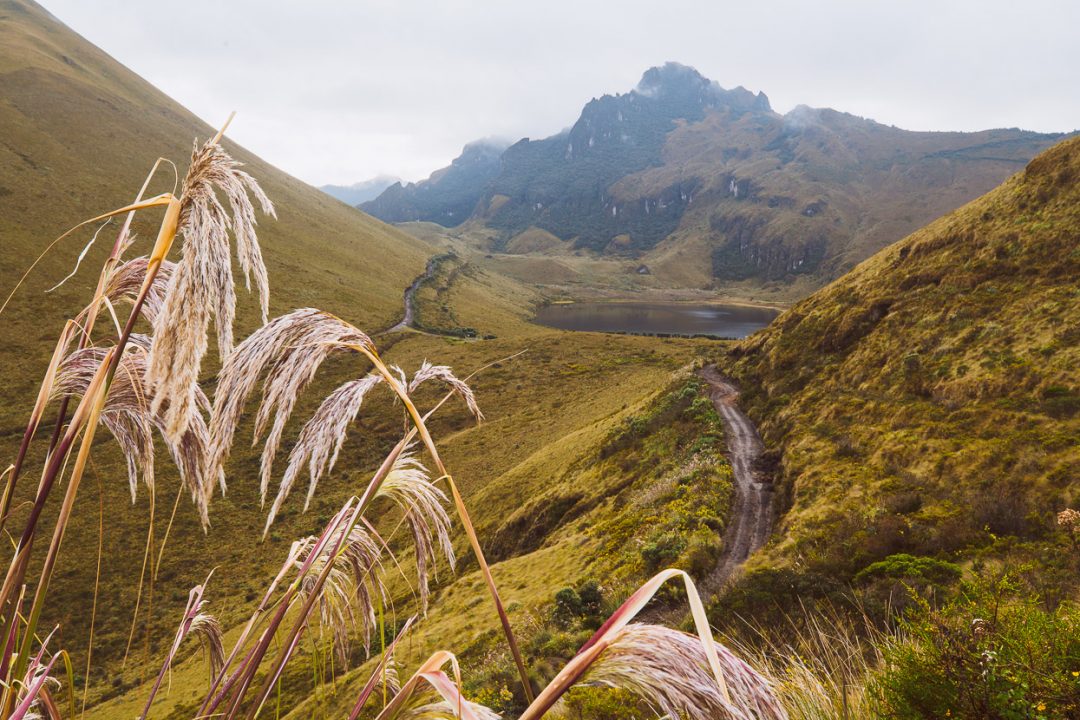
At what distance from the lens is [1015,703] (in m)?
2.73

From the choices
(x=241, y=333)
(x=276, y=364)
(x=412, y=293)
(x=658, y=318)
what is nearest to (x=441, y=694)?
(x=276, y=364)

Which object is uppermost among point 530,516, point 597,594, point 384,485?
point 384,485

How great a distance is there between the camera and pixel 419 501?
2.16 meters

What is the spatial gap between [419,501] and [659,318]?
Answer: 162 metres

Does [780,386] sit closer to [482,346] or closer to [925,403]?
[925,403]

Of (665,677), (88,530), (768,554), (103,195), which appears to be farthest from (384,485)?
(103,195)

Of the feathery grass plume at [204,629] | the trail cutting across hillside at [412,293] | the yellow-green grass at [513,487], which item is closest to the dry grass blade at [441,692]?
the yellow-green grass at [513,487]

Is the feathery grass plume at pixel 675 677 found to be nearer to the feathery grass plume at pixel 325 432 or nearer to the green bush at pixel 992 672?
the feathery grass plume at pixel 325 432

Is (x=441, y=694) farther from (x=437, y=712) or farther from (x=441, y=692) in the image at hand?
(x=437, y=712)

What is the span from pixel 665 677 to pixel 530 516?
2479 centimetres

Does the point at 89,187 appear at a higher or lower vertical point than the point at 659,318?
higher

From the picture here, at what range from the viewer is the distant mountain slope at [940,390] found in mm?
11555

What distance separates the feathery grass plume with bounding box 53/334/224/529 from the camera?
2170mm

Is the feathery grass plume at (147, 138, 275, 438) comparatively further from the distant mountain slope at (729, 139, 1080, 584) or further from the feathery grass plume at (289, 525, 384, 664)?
the distant mountain slope at (729, 139, 1080, 584)
